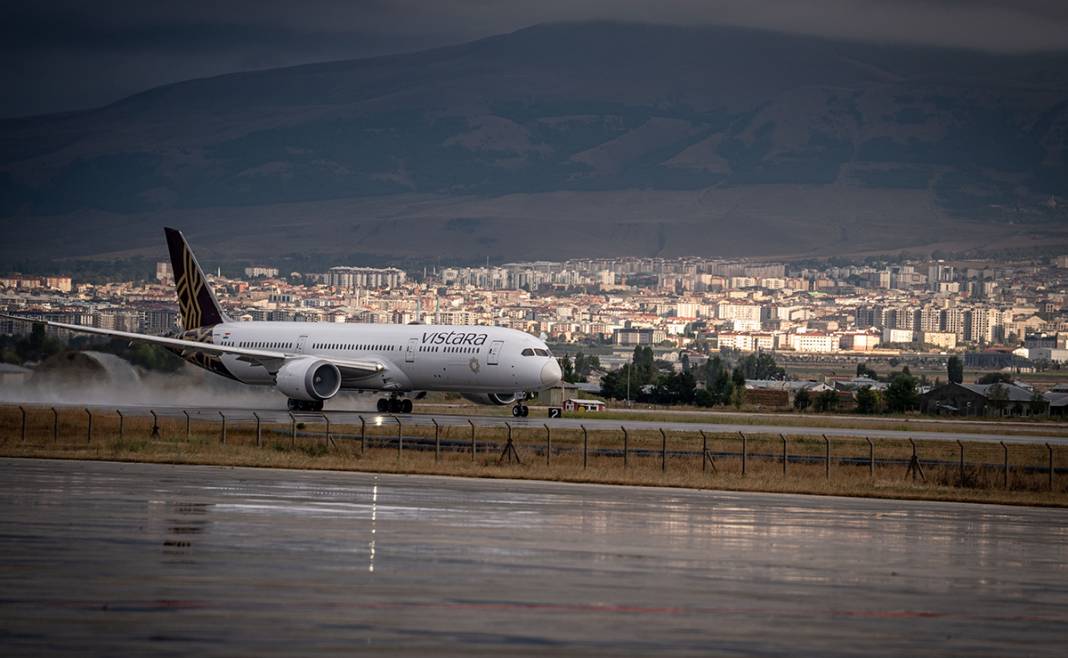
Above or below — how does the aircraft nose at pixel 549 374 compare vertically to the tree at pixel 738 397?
above

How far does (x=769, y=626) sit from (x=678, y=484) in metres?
23.4

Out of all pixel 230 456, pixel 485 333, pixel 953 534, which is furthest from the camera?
pixel 485 333

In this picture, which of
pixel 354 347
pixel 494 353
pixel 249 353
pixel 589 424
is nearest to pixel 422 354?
pixel 494 353

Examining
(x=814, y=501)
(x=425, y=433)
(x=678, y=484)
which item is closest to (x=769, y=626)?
(x=814, y=501)

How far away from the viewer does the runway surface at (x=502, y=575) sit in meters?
19.5

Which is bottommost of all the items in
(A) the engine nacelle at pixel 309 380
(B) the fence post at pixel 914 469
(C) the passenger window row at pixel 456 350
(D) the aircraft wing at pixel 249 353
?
(B) the fence post at pixel 914 469

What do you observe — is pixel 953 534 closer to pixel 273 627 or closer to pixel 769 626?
pixel 769 626

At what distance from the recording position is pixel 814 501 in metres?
41.1

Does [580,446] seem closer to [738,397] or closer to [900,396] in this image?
[738,397]

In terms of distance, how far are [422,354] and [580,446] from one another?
18927 mm

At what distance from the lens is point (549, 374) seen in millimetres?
71500

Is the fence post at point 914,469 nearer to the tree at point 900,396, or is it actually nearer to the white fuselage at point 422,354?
the white fuselage at point 422,354

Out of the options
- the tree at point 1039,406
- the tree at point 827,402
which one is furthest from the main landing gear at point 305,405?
the tree at point 1039,406

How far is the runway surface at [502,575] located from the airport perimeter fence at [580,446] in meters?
9.22
